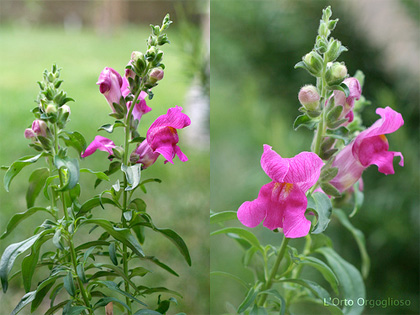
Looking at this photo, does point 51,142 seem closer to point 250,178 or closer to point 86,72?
point 86,72

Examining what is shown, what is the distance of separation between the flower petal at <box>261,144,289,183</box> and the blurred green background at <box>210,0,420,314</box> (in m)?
0.42

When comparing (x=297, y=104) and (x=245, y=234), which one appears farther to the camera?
(x=297, y=104)

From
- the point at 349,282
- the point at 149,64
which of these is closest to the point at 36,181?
the point at 149,64

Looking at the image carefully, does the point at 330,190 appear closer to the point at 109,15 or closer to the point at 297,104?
the point at 297,104

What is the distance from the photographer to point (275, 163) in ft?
1.74

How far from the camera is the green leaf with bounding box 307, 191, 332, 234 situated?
1.70 feet

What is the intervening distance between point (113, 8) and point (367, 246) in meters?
0.78

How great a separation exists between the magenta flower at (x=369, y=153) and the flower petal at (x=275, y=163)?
10cm

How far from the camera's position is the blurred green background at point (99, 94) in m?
0.90

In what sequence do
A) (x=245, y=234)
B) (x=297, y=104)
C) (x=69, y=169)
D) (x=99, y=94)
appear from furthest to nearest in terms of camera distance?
1. (x=297, y=104)
2. (x=99, y=94)
3. (x=245, y=234)
4. (x=69, y=169)

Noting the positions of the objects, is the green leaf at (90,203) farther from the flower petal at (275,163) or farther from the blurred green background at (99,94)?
the blurred green background at (99,94)

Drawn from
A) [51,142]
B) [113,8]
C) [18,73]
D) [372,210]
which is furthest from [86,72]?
[372,210]

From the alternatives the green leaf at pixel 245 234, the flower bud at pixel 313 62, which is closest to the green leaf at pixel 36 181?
the green leaf at pixel 245 234

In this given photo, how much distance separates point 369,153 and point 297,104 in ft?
1.67
